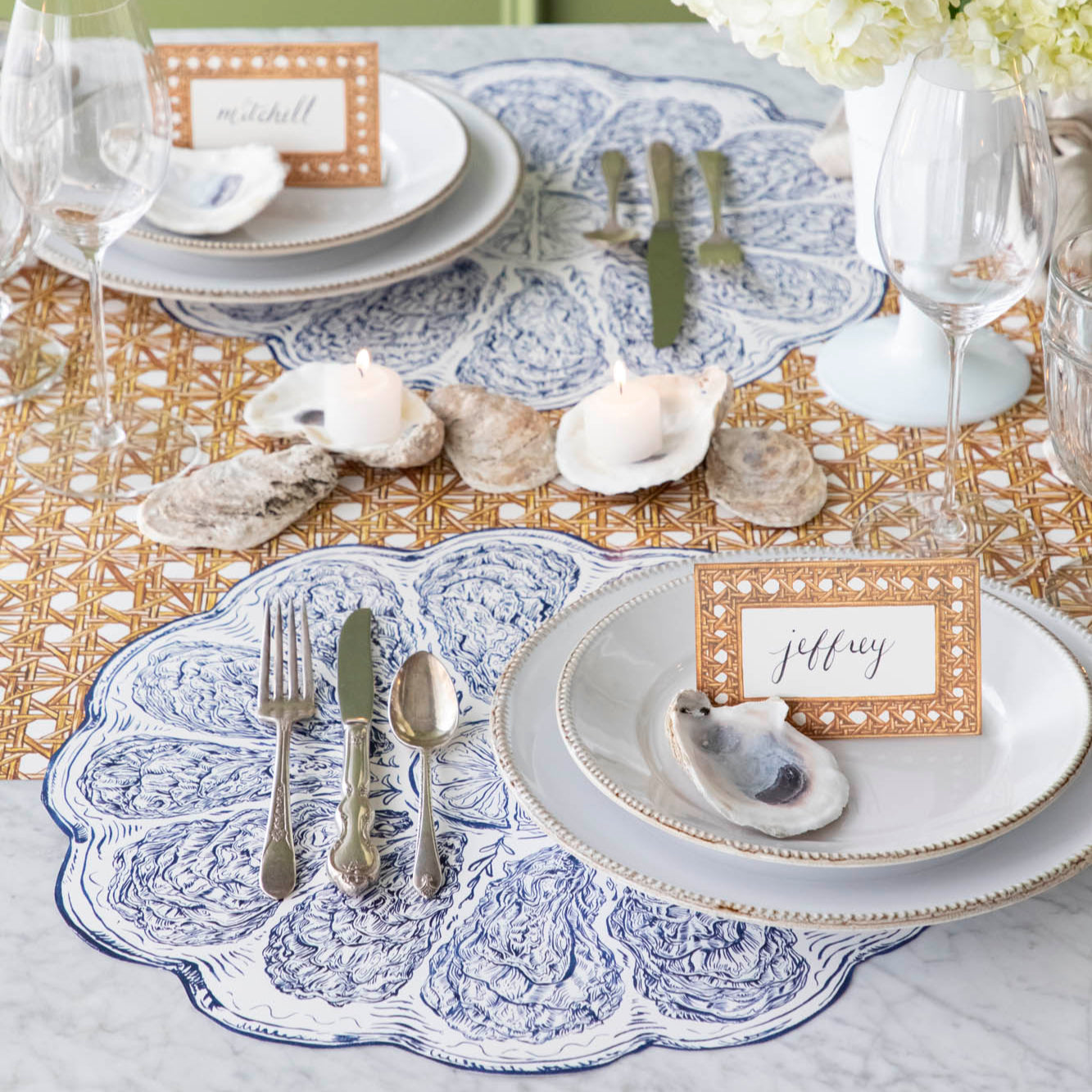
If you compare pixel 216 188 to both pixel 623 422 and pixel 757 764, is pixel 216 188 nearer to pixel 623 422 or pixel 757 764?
pixel 623 422

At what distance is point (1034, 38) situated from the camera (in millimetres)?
787

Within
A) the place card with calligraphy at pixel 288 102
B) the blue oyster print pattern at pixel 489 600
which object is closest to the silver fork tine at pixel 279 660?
the blue oyster print pattern at pixel 489 600

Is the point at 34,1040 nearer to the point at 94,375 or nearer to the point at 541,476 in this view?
the point at 541,476

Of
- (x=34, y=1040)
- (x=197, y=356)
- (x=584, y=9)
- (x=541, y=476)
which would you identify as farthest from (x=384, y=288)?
(x=584, y=9)

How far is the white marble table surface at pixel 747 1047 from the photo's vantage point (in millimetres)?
662

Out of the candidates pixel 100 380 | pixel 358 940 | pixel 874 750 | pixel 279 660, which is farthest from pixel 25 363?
pixel 874 750

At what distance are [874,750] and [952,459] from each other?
32cm

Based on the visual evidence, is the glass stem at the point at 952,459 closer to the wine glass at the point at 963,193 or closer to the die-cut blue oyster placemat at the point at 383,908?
the wine glass at the point at 963,193

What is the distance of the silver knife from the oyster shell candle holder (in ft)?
0.57

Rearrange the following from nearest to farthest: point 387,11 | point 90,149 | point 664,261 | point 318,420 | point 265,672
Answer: point 265,672 → point 90,149 → point 318,420 → point 664,261 → point 387,11

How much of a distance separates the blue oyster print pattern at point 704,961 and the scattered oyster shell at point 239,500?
42cm

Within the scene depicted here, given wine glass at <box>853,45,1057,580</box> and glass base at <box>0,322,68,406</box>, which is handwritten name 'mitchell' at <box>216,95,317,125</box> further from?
wine glass at <box>853,45,1057,580</box>

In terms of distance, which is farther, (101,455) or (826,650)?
(101,455)

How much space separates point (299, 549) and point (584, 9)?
88.1 inches
